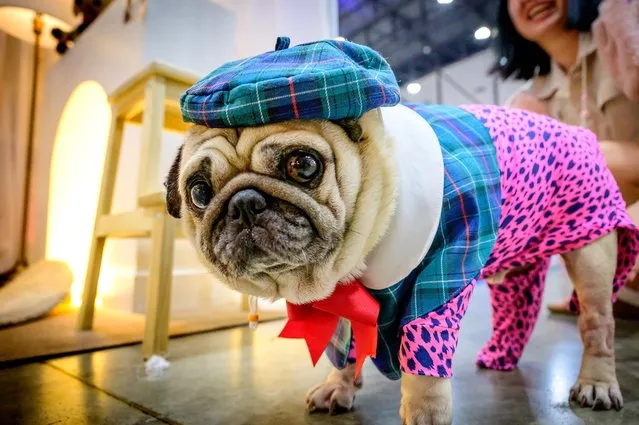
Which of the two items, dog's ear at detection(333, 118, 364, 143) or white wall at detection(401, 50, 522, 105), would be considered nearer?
dog's ear at detection(333, 118, 364, 143)

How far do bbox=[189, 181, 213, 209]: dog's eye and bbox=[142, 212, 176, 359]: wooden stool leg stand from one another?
2.35 ft

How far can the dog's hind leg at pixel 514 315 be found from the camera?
3.74ft

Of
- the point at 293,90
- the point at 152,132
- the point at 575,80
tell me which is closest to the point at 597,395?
the point at 293,90

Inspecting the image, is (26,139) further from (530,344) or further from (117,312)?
(530,344)

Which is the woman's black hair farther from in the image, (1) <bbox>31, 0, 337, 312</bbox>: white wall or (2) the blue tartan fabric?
(2) the blue tartan fabric

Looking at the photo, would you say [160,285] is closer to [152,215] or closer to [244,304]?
[152,215]

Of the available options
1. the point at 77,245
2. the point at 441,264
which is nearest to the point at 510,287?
the point at 441,264

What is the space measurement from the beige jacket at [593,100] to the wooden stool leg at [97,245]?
1.80m

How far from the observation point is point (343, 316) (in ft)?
2.31

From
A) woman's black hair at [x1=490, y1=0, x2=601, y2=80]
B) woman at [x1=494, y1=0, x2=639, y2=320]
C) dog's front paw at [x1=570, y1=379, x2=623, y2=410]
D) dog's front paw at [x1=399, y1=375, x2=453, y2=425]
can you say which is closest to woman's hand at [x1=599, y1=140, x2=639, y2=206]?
woman at [x1=494, y1=0, x2=639, y2=320]

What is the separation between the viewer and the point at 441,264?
2.27 feet

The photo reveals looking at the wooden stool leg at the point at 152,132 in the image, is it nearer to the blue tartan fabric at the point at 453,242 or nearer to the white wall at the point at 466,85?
the blue tartan fabric at the point at 453,242

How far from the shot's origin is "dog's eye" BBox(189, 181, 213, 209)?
0.68 metres

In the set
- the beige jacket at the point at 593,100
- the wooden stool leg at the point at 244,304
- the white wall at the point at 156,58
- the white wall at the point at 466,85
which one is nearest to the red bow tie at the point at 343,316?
the wooden stool leg at the point at 244,304
